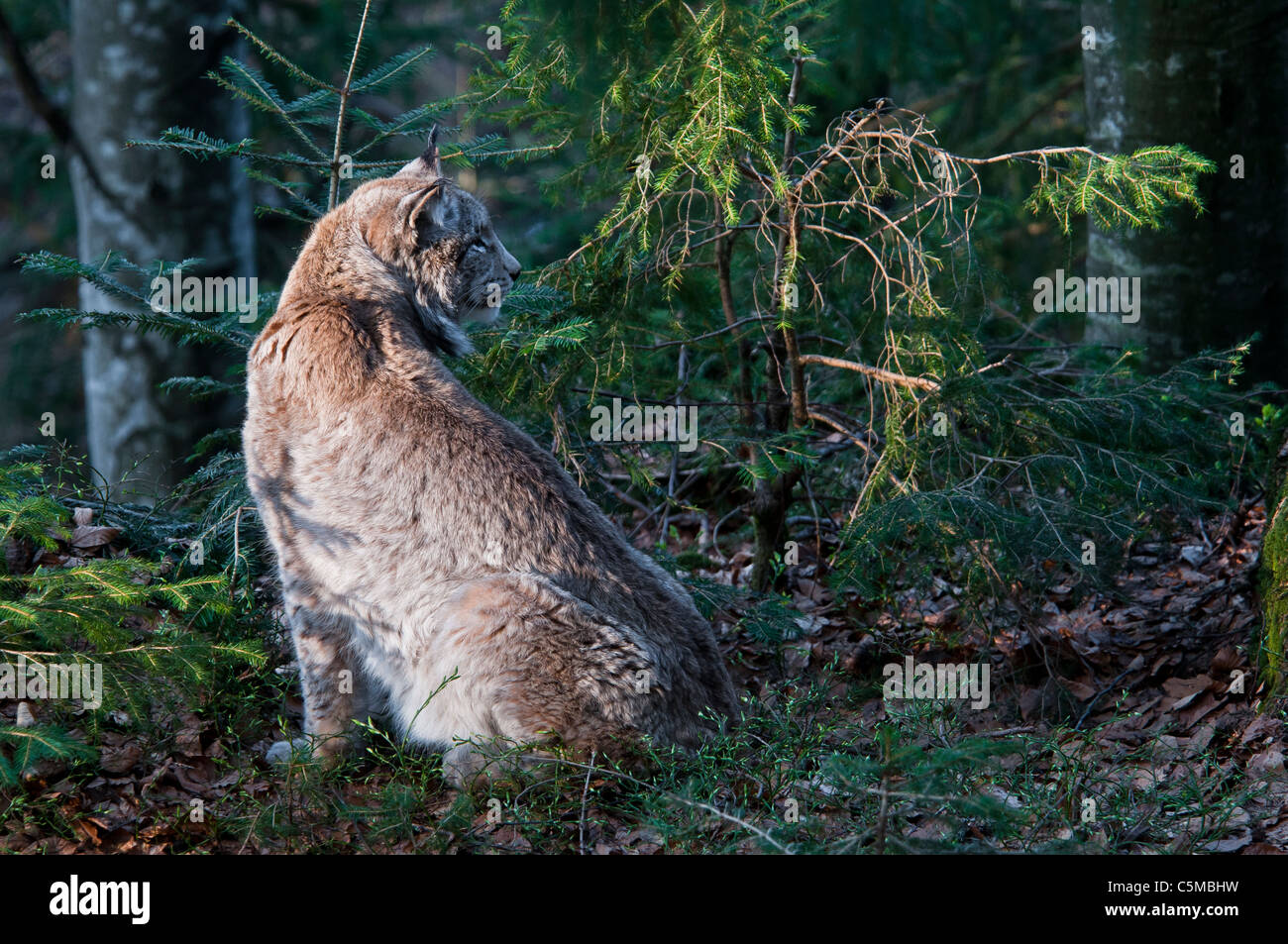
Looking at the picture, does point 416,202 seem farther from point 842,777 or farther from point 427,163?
point 842,777

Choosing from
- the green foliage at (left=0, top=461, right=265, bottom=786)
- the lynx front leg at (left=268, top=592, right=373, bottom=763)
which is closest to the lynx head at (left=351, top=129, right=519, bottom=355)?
the lynx front leg at (left=268, top=592, right=373, bottom=763)

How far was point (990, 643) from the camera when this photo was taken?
205 inches

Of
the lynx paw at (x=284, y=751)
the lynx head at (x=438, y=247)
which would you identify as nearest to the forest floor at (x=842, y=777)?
the lynx paw at (x=284, y=751)

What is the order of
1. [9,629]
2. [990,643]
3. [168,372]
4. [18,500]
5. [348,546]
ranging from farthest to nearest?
[168,372] → [990,643] → [348,546] → [18,500] → [9,629]

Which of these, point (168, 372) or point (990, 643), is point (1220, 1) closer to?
point (990, 643)

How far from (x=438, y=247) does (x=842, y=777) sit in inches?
121

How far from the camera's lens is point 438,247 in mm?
5082

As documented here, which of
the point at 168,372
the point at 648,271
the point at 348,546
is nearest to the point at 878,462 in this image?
the point at 648,271

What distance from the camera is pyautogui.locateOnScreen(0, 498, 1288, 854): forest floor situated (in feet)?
12.1

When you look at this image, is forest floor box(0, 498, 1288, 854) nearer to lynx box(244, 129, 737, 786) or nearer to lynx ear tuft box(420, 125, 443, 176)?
lynx box(244, 129, 737, 786)

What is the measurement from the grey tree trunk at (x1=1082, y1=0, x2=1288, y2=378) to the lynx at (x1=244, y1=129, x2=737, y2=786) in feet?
13.7

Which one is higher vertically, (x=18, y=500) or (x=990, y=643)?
(x=18, y=500)

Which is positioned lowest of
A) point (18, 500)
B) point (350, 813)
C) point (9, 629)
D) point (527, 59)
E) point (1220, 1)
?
point (350, 813)

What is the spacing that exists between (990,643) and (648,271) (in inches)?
102
